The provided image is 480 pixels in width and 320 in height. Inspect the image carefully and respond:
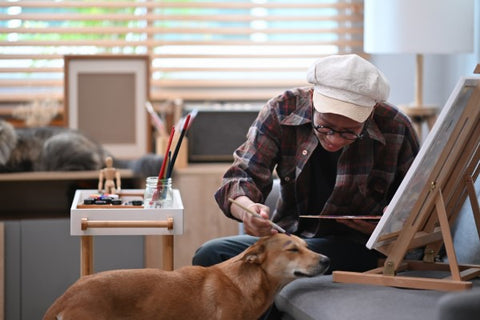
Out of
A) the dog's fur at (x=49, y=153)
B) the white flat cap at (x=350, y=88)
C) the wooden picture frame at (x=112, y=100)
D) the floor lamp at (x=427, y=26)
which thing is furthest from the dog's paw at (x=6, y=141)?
the white flat cap at (x=350, y=88)

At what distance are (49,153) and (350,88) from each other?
1631 mm

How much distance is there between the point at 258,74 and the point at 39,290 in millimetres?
1413

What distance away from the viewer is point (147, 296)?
183 cm

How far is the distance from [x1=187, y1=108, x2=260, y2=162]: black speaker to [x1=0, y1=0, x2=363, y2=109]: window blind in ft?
1.09

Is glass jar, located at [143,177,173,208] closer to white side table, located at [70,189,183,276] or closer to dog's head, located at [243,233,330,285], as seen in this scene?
white side table, located at [70,189,183,276]

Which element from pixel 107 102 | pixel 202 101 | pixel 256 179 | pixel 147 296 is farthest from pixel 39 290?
pixel 147 296

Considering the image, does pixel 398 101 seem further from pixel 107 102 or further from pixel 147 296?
pixel 147 296

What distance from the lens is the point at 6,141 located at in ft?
10.8

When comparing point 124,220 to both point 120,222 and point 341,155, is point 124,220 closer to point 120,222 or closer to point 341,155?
point 120,222

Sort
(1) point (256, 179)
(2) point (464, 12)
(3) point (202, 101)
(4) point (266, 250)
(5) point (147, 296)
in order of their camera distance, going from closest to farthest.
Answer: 1. (5) point (147, 296)
2. (4) point (266, 250)
3. (1) point (256, 179)
4. (2) point (464, 12)
5. (3) point (202, 101)

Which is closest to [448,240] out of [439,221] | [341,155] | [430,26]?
[439,221]

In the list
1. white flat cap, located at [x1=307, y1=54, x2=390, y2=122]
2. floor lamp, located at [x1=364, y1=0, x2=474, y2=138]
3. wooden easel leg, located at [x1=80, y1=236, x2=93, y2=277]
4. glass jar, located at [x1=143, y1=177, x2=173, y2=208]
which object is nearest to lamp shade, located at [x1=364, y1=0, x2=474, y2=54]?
floor lamp, located at [x1=364, y1=0, x2=474, y2=138]

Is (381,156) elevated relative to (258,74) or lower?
lower

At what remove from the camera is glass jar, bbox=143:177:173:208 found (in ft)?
7.30
